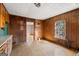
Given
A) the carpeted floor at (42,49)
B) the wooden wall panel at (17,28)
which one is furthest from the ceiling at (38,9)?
the carpeted floor at (42,49)

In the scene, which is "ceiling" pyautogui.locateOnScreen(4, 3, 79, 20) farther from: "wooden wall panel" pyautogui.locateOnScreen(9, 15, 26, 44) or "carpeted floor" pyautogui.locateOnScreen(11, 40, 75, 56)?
"carpeted floor" pyautogui.locateOnScreen(11, 40, 75, 56)

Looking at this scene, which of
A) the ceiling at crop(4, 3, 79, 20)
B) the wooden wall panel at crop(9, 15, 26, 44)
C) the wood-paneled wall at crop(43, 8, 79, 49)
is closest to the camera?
the wooden wall panel at crop(9, 15, 26, 44)

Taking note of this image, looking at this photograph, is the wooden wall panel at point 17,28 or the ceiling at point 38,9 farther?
the ceiling at point 38,9

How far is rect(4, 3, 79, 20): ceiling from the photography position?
2.50m

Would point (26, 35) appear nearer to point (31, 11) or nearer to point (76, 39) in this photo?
point (31, 11)

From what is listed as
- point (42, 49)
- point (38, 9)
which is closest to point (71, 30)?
point (42, 49)

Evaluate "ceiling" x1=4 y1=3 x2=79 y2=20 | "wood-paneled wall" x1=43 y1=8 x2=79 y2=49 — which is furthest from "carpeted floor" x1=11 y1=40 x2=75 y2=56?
"ceiling" x1=4 y1=3 x2=79 y2=20

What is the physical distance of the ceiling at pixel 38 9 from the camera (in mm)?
2495

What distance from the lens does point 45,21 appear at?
2270 mm

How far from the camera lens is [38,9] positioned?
2.81 metres

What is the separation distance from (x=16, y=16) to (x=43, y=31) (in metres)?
0.70

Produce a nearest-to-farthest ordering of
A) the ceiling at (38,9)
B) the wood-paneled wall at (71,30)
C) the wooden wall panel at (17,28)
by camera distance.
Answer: the wooden wall panel at (17,28)
the ceiling at (38,9)
the wood-paneled wall at (71,30)

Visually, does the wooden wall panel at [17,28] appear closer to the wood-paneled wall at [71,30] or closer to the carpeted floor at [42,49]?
the carpeted floor at [42,49]

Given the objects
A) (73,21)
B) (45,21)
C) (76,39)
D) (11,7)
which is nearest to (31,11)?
(11,7)
